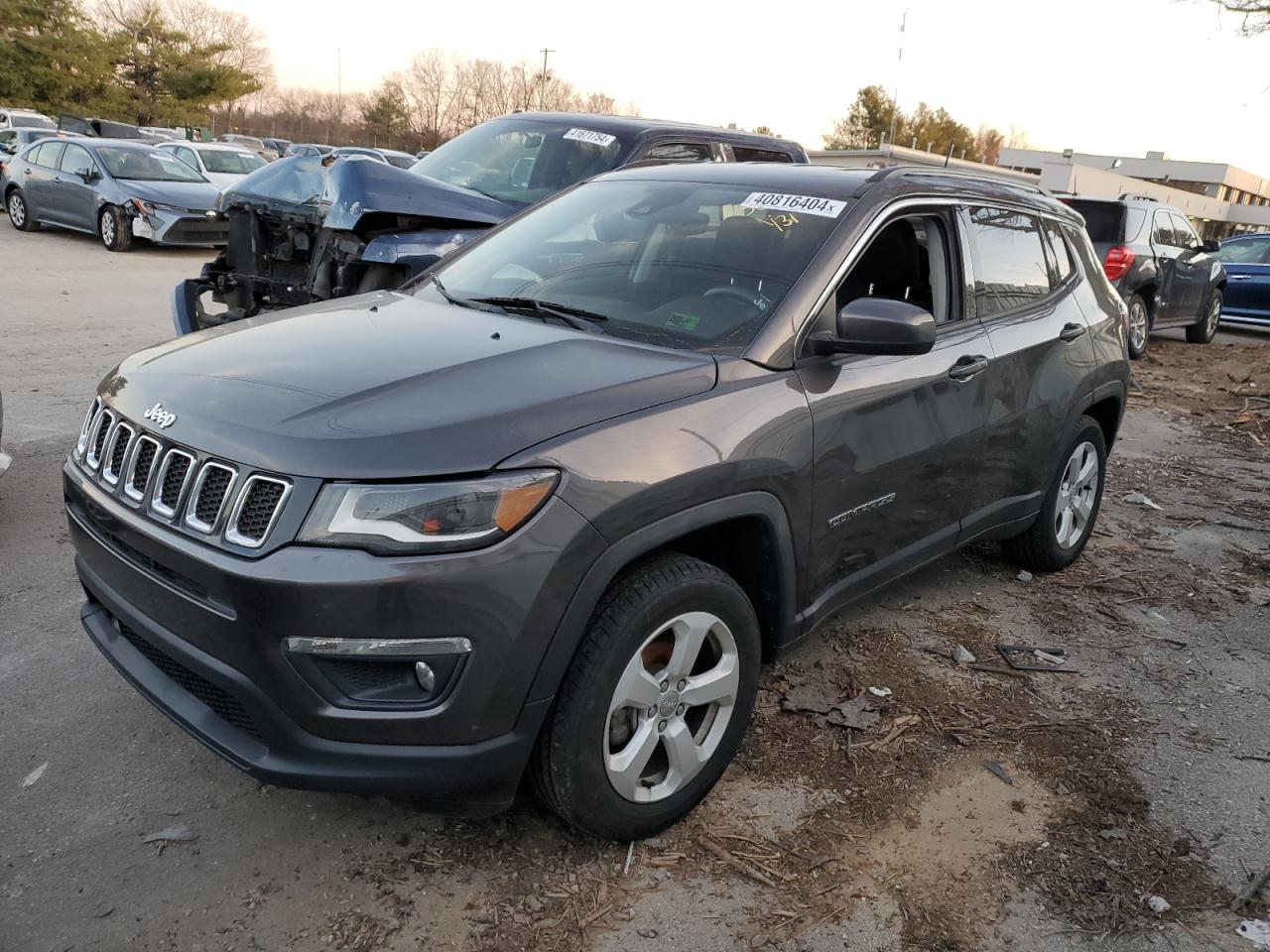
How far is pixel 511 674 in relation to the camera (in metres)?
2.25

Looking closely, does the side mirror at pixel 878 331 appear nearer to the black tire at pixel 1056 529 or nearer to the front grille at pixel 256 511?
the front grille at pixel 256 511

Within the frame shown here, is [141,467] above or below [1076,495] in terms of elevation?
above

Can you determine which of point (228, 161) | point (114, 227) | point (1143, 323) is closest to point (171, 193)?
point (114, 227)

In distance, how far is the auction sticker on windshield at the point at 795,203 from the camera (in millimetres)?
3283

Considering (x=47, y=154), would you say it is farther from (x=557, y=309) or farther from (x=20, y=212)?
(x=557, y=309)

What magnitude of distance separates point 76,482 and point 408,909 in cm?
147

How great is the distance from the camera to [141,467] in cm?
252

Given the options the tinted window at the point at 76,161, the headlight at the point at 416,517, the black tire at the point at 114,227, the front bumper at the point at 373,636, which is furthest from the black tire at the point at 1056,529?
the tinted window at the point at 76,161

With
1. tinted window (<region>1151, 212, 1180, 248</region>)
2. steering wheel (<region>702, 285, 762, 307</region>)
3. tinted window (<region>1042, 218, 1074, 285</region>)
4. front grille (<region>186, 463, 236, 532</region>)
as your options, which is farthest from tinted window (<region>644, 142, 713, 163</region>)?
tinted window (<region>1151, 212, 1180, 248</region>)

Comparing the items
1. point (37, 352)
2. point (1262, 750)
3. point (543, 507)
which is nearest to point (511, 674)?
point (543, 507)

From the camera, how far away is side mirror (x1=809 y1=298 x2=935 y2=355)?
290 cm

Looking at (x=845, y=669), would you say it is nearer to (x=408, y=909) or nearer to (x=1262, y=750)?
(x=1262, y=750)

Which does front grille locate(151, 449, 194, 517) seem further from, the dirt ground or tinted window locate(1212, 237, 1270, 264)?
tinted window locate(1212, 237, 1270, 264)

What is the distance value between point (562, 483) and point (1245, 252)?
16.8 metres
